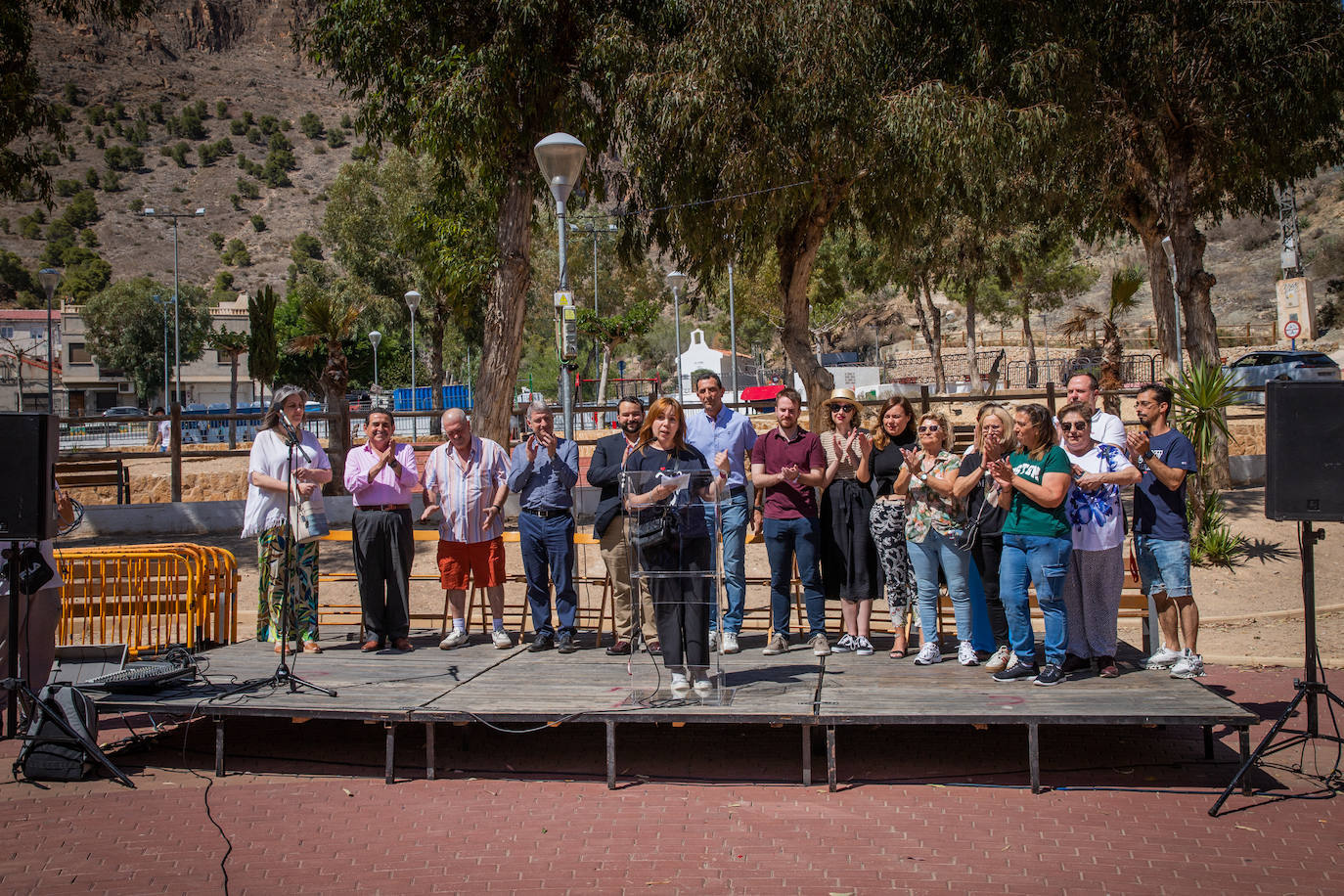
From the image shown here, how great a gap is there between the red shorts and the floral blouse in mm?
3028

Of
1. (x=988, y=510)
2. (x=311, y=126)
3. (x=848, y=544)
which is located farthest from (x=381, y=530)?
(x=311, y=126)

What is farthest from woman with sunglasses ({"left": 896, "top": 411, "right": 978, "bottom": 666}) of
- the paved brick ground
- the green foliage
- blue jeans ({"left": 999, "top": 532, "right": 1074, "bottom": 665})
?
the green foliage

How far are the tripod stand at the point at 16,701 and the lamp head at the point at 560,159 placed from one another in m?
5.47

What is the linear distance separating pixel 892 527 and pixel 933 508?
16.1 inches

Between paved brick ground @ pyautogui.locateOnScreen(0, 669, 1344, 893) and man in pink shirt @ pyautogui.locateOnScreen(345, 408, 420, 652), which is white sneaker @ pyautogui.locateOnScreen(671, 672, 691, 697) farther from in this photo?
man in pink shirt @ pyautogui.locateOnScreen(345, 408, 420, 652)

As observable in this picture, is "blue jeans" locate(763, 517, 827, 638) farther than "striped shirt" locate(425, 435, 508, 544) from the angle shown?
No

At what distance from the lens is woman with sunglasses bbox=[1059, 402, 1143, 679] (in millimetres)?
6328

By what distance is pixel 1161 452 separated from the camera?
651 centimetres

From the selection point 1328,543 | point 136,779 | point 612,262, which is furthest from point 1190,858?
point 612,262

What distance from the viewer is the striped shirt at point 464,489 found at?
775cm

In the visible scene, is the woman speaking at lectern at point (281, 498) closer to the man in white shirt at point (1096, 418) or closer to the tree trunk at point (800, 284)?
the man in white shirt at point (1096, 418)

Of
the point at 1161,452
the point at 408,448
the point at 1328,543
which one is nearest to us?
the point at 1161,452

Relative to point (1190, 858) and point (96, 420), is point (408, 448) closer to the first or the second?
point (1190, 858)

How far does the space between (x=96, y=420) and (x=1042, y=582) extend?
54.3 ft
